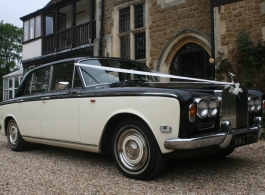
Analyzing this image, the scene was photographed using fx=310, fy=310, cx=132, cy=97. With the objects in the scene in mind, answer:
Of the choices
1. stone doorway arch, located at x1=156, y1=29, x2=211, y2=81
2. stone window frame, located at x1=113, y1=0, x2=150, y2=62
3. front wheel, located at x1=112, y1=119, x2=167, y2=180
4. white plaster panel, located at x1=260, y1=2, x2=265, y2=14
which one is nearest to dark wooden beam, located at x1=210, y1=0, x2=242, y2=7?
white plaster panel, located at x1=260, y1=2, x2=265, y2=14

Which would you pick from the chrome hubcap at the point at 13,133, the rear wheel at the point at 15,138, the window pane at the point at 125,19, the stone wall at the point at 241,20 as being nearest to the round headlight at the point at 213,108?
the rear wheel at the point at 15,138

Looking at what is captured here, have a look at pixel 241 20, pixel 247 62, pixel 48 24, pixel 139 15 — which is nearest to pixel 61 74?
pixel 247 62

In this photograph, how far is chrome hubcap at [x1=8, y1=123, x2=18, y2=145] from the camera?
5973 mm

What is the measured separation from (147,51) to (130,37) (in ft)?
4.11

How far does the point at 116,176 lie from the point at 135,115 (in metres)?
0.82

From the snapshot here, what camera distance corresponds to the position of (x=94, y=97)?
4.09m

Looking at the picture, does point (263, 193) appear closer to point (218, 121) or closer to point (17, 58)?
point (218, 121)

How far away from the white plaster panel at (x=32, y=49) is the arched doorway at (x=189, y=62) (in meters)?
9.99

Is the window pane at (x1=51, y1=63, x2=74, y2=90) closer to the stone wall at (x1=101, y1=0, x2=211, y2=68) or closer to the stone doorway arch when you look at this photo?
the stone doorway arch

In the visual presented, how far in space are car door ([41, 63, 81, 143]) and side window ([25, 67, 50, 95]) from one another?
21 centimetres

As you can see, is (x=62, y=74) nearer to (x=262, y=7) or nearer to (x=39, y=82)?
(x=39, y=82)

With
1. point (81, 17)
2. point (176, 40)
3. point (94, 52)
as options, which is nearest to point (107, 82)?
point (176, 40)

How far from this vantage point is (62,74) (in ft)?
16.6

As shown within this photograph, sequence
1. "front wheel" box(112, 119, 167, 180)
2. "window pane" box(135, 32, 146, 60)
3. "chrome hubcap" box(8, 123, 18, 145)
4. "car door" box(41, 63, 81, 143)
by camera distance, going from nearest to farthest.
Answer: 1. "front wheel" box(112, 119, 167, 180)
2. "car door" box(41, 63, 81, 143)
3. "chrome hubcap" box(8, 123, 18, 145)
4. "window pane" box(135, 32, 146, 60)
